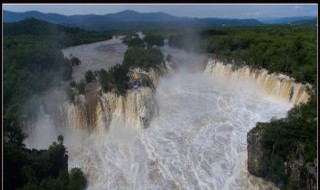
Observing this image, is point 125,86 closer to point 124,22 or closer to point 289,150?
point 289,150

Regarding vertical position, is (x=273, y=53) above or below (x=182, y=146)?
A: above

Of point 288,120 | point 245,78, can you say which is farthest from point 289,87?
point 288,120

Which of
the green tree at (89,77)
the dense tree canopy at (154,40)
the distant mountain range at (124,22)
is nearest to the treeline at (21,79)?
the green tree at (89,77)

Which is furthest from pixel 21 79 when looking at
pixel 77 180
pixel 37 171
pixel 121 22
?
pixel 121 22

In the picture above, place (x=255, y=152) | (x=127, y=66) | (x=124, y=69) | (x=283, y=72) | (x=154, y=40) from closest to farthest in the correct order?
(x=255, y=152) < (x=124, y=69) < (x=283, y=72) < (x=127, y=66) < (x=154, y=40)

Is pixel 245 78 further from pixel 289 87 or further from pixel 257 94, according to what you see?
pixel 289 87

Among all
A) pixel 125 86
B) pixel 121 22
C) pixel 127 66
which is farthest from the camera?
pixel 121 22

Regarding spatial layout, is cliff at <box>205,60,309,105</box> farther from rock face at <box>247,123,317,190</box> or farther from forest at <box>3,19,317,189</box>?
rock face at <box>247,123,317,190</box>
